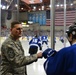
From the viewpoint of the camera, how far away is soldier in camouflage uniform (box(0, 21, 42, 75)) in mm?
2324

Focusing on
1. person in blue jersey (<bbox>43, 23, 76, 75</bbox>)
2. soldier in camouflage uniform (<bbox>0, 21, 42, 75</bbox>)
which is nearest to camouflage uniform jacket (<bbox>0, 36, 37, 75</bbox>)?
soldier in camouflage uniform (<bbox>0, 21, 42, 75</bbox>)

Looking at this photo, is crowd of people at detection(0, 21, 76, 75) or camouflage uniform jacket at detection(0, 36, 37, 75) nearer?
crowd of people at detection(0, 21, 76, 75)

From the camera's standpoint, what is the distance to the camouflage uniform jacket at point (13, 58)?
2.32m

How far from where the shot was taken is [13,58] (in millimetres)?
2354

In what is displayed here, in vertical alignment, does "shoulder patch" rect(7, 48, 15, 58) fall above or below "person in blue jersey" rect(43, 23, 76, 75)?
below

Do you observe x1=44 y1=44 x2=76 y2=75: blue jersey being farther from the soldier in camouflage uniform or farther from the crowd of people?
the soldier in camouflage uniform

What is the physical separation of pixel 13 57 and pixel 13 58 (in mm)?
12

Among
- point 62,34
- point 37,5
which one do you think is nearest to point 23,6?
point 37,5

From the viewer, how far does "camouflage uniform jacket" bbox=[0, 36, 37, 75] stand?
7.63 ft

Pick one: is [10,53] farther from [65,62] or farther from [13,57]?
[65,62]

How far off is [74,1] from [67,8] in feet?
0.63

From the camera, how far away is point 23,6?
4.26m

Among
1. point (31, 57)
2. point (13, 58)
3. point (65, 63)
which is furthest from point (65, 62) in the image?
point (13, 58)

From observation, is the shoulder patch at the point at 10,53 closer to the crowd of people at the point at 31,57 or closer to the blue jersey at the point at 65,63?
the crowd of people at the point at 31,57
